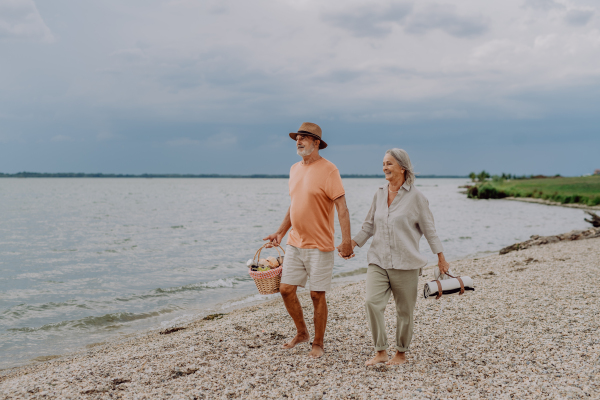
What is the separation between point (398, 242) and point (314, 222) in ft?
3.32

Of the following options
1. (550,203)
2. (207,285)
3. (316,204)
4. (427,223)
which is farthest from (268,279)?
(550,203)

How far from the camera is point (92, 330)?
8859 mm

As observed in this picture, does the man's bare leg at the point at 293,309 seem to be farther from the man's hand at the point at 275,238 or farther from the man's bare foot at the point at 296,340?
the man's hand at the point at 275,238

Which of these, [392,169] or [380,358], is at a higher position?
[392,169]

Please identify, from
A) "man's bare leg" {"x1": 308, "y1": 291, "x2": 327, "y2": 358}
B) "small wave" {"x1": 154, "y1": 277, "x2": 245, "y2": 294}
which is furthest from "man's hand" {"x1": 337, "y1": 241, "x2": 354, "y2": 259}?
"small wave" {"x1": 154, "y1": 277, "x2": 245, "y2": 294}

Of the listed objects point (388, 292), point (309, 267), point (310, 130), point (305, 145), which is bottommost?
point (388, 292)

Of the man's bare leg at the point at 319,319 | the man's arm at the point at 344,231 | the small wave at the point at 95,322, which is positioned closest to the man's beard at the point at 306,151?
the man's arm at the point at 344,231

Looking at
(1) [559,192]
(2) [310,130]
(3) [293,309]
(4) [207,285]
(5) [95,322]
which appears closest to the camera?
(2) [310,130]

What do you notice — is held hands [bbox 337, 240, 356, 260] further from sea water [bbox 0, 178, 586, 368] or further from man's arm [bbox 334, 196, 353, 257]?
sea water [bbox 0, 178, 586, 368]

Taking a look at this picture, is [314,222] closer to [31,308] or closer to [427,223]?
[427,223]

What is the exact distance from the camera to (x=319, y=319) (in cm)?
500

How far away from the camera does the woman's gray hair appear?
432 centimetres

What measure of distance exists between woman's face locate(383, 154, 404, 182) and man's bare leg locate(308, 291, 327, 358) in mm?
1629

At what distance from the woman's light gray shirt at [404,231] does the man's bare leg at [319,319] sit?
35.9 inches
